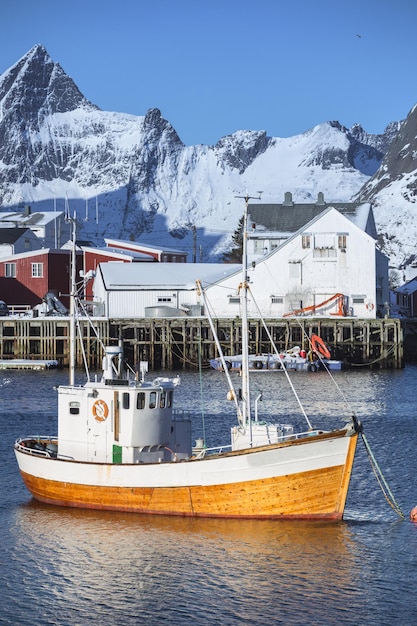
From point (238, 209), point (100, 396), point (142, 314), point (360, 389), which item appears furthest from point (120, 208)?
point (100, 396)

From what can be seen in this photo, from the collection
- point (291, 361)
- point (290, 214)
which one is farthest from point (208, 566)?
point (290, 214)

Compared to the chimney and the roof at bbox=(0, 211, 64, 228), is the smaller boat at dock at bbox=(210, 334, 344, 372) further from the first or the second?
the roof at bbox=(0, 211, 64, 228)

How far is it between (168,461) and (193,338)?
46252 mm

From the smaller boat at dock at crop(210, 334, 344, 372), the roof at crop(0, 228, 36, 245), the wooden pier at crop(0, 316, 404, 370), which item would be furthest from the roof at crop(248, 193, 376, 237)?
the roof at crop(0, 228, 36, 245)

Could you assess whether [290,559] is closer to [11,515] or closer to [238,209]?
[11,515]

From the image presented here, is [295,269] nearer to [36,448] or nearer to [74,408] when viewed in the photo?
[36,448]

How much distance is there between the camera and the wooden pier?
242 ft

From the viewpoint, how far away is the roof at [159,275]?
3103 inches

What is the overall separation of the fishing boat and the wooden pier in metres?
42.0

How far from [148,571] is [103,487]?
4556 millimetres

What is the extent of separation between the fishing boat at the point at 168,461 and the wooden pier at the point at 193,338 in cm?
4198

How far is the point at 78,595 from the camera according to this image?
23594 mm

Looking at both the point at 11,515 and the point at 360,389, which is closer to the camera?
the point at 11,515

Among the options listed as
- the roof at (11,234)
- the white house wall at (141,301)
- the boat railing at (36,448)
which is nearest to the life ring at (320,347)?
the white house wall at (141,301)
